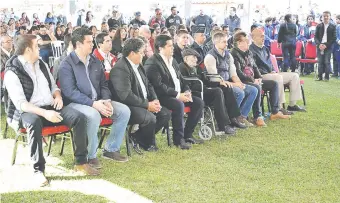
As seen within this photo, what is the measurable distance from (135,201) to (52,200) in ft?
2.02

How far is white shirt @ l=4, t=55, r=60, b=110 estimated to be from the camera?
4.17m

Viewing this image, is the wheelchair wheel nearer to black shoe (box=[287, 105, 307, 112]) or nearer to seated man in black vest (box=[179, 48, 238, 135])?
seated man in black vest (box=[179, 48, 238, 135])

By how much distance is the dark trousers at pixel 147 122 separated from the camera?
16.4 feet

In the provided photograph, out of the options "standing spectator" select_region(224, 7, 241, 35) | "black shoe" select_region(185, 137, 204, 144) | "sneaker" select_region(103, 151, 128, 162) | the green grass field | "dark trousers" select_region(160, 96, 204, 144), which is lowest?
the green grass field

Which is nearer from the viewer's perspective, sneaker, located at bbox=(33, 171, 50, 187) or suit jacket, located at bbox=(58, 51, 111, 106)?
sneaker, located at bbox=(33, 171, 50, 187)

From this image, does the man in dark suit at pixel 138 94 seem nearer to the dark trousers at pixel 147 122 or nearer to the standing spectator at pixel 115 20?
the dark trousers at pixel 147 122

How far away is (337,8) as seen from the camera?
20906 millimetres

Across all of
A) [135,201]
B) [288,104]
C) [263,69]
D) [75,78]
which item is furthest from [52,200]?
[288,104]

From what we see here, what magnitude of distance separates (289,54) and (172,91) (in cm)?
774

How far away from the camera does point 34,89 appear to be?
430cm

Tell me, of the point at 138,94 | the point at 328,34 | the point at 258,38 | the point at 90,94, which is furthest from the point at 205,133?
the point at 328,34

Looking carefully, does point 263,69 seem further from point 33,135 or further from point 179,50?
point 33,135

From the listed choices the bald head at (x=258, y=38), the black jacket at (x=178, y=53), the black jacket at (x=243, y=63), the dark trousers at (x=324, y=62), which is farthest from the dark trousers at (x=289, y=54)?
the black jacket at (x=178, y=53)

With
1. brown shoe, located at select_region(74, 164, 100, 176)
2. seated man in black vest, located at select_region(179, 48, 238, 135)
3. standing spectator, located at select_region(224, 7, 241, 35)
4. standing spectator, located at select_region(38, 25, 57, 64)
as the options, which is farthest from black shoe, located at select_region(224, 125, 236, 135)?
standing spectator, located at select_region(224, 7, 241, 35)
